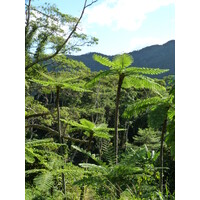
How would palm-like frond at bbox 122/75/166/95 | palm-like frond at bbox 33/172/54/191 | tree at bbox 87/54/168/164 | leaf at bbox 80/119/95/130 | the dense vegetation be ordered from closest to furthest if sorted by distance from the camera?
the dense vegetation, palm-like frond at bbox 33/172/54/191, tree at bbox 87/54/168/164, palm-like frond at bbox 122/75/166/95, leaf at bbox 80/119/95/130

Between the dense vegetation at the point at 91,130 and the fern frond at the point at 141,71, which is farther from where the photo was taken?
the fern frond at the point at 141,71

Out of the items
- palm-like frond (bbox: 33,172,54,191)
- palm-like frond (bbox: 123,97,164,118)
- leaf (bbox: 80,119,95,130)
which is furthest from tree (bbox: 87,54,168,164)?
palm-like frond (bbox: 33,172,54,191)

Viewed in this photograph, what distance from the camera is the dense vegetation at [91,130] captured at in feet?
8.64

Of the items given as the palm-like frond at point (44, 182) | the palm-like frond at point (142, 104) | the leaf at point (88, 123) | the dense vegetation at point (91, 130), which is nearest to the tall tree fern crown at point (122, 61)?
the dense vegetation at point (91, 130)

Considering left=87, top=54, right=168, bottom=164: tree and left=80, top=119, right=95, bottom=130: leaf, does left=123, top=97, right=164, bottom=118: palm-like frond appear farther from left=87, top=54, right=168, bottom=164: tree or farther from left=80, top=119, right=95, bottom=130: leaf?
left=80, top=119, right=95, bottom=130: leaf

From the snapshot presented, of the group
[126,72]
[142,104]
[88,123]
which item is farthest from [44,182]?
[126,72]

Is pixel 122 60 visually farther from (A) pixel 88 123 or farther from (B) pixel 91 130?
(B) pixel 91 130

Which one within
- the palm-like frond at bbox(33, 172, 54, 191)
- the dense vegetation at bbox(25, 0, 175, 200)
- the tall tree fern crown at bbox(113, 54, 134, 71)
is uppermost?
the tall tree fern crown at bbox(113, 54, 134, 71)

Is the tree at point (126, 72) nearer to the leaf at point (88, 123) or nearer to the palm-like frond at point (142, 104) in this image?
the palm-like frond at point (142, 104)

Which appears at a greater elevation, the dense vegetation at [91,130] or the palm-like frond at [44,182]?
the dense vegetation at [91,130]

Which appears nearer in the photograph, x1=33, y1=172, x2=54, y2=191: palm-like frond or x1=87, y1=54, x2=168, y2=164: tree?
x1=33, y1=172, x2=54, y2=191: palm-like frond

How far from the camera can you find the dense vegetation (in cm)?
263

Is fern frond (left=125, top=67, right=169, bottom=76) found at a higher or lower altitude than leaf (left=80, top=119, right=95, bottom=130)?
higher
